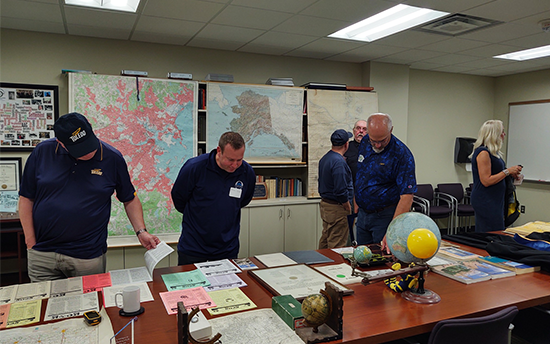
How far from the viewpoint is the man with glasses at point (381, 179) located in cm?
283

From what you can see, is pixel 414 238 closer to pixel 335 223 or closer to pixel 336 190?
pixel 336 190

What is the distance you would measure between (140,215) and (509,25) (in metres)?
4.13

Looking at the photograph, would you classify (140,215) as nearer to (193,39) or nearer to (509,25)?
(193,39)

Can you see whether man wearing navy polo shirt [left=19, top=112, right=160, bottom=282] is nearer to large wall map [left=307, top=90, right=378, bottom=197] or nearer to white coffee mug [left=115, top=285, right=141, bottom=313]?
white coffee mug [left=115, top=285, right=141, bottom=313]

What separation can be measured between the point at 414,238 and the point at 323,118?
3.82 metres

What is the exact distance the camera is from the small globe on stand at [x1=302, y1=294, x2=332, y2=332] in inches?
56.3

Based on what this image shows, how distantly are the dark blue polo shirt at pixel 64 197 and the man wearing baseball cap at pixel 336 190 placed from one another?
2500mm

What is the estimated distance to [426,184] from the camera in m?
6.55

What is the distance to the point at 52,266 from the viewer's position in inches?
87.0

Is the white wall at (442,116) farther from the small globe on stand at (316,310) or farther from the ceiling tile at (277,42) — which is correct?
the small globe on stand at (316,310)

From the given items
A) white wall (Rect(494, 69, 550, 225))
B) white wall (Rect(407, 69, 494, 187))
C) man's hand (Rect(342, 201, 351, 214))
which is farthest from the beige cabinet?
white wall (Rect(494, 69, 550, 225))

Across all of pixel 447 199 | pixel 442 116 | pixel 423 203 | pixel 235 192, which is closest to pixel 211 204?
pixel 235 192

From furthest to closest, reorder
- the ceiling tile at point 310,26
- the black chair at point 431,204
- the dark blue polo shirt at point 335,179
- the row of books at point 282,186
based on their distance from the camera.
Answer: the black chair at point 431,204
the row of books at point 282,186
the dark blue polo shirt at point 335,179
the ceiling tile at point 310,26

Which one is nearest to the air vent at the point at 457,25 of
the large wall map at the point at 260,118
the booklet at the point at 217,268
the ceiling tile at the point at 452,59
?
the ceiling tile at the point at 452,59
